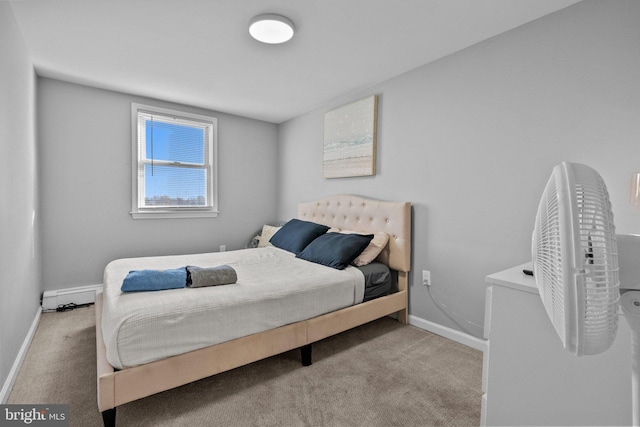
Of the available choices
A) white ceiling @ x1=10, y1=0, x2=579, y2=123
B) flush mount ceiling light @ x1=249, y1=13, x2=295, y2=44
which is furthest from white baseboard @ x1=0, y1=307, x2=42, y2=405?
flush mount ceiling light @ x1=249, y1=13, x2=295, y2=44

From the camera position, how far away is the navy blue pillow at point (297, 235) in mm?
3104

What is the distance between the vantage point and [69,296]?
312 cm

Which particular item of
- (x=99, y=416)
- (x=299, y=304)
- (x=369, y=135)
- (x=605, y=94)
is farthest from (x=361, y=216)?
(x=99, y=416)

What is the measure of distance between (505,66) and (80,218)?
416 centimetres

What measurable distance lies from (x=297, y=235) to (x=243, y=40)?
1.84 m

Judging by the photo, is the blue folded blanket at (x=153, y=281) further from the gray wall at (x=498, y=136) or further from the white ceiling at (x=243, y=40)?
the gray wall at (x=498, y=136)

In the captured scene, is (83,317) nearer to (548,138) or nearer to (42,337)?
(42,337)

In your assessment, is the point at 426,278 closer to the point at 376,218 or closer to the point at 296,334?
the point at 376,218

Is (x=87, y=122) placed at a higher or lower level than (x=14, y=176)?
higher

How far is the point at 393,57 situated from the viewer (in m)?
2.51

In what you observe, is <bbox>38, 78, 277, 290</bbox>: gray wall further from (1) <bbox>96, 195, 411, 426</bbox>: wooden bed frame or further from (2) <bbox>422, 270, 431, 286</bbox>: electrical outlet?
(2) <bbox>422, 270, 431, 286</bbox>: electrical outlet

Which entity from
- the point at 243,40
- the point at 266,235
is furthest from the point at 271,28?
the point at 266,235

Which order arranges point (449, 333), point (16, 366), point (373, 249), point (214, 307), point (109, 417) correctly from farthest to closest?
1. point (373, 249)
2. point (449, 333)
3. point (16, 366)
4. point (214, 307)
5. point (109, 417)

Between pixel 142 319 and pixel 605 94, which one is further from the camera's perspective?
pixel 605 94
